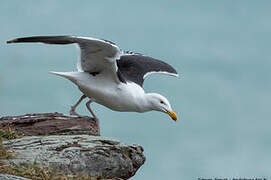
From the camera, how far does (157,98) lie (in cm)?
1048

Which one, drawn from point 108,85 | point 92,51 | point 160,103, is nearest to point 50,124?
point 108,85

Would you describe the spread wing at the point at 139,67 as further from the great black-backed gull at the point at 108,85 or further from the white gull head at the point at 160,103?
the white gull head at the point at 160,103

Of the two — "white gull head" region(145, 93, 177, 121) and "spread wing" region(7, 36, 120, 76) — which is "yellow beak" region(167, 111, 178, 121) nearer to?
"white gull head" region(145, 93, 177, 121)

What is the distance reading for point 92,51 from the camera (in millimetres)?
9508

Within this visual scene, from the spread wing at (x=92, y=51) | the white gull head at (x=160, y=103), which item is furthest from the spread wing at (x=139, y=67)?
the spread wing at (x=92, y=51)

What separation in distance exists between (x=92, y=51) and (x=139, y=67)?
2.96 meters

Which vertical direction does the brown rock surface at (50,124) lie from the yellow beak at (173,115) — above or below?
below

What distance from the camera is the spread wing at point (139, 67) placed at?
38.6ft

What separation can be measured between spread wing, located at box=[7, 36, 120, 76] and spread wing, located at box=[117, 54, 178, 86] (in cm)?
117

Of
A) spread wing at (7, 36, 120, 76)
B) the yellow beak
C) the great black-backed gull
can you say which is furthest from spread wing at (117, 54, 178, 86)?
the yellow beak

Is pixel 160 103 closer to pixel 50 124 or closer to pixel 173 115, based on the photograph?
pixel 173 115

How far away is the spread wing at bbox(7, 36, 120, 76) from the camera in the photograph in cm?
855

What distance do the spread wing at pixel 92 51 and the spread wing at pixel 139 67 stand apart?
1165 mm

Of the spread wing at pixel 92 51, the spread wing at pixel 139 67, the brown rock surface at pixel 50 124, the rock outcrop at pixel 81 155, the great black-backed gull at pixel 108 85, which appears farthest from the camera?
the spread wing at pixel 139 67
